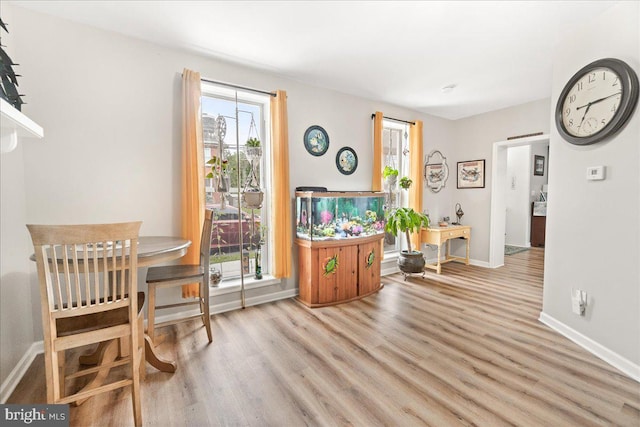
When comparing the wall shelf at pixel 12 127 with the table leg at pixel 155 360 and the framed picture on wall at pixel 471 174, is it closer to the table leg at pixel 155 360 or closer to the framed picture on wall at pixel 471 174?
the table leg at pixel 155 360

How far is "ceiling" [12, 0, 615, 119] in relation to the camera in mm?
2062

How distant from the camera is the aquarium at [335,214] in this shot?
3.04 m

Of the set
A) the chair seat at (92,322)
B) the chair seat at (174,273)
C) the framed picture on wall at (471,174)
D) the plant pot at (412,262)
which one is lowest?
the plant pot at (412,262)

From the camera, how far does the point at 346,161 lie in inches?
149

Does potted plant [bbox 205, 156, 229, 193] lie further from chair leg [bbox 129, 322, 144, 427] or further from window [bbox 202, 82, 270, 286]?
chair leg [bbox 129, 322, 144, 427]

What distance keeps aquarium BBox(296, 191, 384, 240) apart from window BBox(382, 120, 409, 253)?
1.18 metres

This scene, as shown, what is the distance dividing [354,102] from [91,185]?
315 cm

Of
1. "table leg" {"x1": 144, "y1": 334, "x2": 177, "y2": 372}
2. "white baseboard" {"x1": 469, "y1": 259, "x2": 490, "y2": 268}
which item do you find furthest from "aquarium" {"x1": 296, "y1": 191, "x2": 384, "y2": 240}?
"white baseboard" {"x1": 469, "y1": 259, "x2": 490, "y2": 268}

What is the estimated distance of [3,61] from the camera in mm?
1478

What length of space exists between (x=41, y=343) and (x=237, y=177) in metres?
2.11

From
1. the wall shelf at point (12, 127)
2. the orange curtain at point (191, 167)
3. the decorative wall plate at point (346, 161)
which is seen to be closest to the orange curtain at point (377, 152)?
the decorative wall plate at point (346, 161)

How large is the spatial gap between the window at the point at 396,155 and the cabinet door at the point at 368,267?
0.95 m

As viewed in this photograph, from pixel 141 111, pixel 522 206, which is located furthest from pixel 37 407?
pixel 522 206

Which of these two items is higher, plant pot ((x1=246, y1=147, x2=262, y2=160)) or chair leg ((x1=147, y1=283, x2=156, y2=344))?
plant pot ((x1=246, y1=147, x2=262, y2=160))
